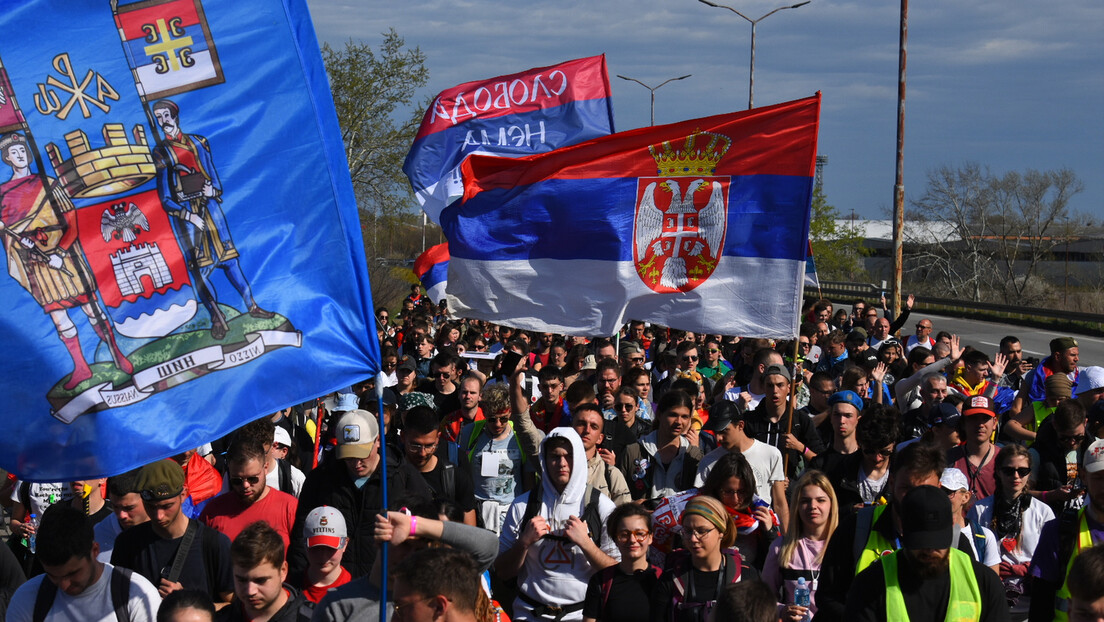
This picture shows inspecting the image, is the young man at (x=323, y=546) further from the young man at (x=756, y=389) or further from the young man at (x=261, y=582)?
the young man at (x=756, y=389)

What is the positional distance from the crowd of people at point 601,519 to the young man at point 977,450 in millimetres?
16

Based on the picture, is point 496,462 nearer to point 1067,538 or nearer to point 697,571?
point 697,571

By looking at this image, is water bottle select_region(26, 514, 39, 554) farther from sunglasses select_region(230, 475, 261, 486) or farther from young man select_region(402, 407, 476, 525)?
young man select_region(402, 407, 476, 525)

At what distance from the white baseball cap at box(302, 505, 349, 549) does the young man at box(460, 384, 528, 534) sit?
210 cm

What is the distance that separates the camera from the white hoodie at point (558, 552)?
223 inches

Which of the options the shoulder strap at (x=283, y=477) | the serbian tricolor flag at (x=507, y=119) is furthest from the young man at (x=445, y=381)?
the serbian tricolor flag at (x=507, y=119)

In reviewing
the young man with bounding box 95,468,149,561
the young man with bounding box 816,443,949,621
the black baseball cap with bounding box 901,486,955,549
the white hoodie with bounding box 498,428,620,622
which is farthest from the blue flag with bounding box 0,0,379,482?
the young man with bounding box 816,443,949,621

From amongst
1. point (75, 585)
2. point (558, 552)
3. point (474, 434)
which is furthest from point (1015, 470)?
point (75, 585)

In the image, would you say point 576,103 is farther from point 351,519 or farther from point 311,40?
point 311,40

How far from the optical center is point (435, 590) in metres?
3.59

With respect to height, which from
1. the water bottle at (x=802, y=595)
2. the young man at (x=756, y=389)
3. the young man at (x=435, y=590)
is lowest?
the young man at (x=756, y=389)

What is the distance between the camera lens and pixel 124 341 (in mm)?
3676

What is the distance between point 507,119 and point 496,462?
7721 millimetres

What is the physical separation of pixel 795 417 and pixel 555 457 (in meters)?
2.72
